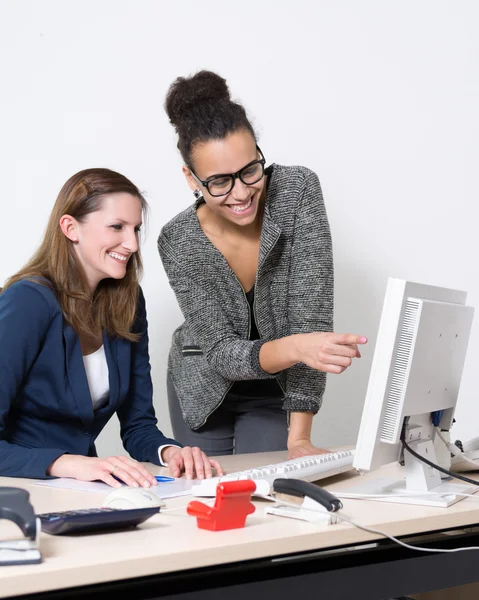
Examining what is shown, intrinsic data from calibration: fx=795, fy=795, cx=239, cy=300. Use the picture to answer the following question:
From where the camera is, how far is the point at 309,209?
6.91 ft

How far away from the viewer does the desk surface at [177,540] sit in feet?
2.86

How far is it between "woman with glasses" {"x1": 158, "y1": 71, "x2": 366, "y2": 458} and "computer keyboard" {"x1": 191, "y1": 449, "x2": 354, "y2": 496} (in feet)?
0.95

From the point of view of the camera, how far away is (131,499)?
1.11 m

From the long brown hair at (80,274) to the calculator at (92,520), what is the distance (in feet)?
2.78

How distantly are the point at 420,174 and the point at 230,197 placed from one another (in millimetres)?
1769

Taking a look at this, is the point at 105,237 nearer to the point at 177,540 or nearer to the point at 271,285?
the point at 271,285

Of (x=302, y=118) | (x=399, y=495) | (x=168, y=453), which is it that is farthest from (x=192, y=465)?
(x=302, y=118)

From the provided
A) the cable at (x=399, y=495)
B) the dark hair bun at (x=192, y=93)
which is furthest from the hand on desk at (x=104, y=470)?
the dark hair bun at (x=192, y=93)

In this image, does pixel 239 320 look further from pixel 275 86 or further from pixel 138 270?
pixel 275 86

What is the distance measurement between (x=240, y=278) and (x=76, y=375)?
0.58 metres

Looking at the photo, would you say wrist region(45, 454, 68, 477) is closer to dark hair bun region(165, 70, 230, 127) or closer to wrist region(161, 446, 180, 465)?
wrist region(161, 446, 180, 465)

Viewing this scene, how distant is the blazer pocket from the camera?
88.3 inches

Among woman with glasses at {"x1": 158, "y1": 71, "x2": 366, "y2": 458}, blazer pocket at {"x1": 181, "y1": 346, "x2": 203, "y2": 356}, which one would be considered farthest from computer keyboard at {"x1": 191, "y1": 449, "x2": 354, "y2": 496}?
blazer pocket at {"x1": 181, "y1": 346, "x2": 203, "y2": 356}

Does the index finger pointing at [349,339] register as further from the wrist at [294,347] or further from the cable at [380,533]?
the cable at [380,533]
